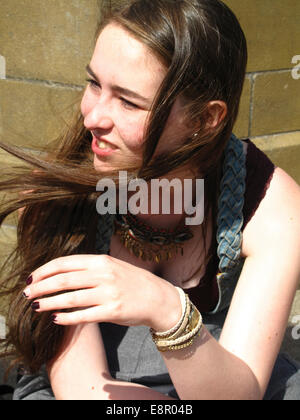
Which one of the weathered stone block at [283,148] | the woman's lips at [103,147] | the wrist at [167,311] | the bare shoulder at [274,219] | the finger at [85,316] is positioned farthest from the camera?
the weathered stone block at [283,148]

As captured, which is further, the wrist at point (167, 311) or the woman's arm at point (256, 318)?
the woman's arm at point (256, 318)

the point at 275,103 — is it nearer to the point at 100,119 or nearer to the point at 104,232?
the point at 104,232

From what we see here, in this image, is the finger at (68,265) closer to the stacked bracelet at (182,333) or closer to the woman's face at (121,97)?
the stacked bracelet at (182,333)

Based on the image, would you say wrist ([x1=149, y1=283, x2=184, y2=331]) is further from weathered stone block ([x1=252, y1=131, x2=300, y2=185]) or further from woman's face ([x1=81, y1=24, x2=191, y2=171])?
weathered stone block ([x1=252, y1=131, x2=300, y2=185])

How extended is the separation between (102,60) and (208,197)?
0.57 metres

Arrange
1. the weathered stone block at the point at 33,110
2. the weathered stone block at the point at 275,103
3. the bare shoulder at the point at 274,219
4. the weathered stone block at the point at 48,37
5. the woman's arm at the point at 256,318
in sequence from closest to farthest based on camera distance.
→ the woman's arm at the point at 256,318, the bare shoulder at the point at 274,219, the weathered stone block at the point at 48,37, the weathered stone block at the point at 33,110, the weathered stone block at the point at 275,103

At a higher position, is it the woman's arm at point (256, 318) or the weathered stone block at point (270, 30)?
the weathered stone block at point (270, 30)

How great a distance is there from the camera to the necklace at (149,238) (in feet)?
6.01

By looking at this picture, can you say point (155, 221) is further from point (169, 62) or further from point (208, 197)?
point (169, 62)

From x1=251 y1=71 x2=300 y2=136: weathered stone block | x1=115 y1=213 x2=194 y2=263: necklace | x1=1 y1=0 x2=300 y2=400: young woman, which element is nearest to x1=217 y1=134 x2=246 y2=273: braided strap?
x1=1 y1=0 x2=300 y2=400: young woman

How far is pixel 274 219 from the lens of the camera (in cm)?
169

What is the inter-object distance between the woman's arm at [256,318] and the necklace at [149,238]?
235 millimetres

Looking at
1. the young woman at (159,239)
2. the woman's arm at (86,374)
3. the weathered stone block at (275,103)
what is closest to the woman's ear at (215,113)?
the young woman at (159,239)

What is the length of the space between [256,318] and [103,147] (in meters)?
0.66
